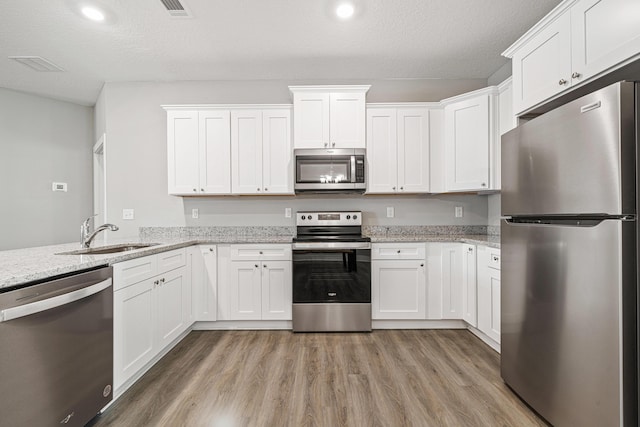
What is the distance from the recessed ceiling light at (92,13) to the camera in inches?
88.1

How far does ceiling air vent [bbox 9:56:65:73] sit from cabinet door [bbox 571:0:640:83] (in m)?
4.35

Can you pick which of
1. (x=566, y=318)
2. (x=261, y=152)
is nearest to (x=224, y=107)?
(x=261, y=152)

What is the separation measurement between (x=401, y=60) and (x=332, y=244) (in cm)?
201

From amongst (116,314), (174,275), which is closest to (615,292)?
(116,314)

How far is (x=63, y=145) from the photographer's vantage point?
4039 millimetres

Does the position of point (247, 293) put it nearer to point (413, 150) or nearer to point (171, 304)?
point (171, 304)

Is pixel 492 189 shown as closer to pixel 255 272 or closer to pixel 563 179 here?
pixel 563 179

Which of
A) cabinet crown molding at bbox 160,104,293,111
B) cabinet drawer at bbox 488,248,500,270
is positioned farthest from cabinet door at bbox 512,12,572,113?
cabinet crown molding at bbox 160,104,293,111

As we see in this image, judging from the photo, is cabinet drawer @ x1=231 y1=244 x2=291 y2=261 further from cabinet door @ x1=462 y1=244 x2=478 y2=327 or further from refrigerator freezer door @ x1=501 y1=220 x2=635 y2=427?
refrigerator freezer door @ x1=501 y1=220 x2=635 y2=427

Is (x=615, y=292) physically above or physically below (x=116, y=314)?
above

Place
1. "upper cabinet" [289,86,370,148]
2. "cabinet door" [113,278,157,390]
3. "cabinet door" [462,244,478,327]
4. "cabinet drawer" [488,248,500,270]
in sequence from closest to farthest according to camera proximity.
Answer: "cabinet door" [113,278,157,390] → "cabinet drawer" [488,248,500,270] → "cabinet door" [462,244,478,327] → "upper cabinet" [289,86,370,148]

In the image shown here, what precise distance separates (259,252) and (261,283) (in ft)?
1.01

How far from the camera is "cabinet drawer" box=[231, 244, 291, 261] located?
9.70 feet

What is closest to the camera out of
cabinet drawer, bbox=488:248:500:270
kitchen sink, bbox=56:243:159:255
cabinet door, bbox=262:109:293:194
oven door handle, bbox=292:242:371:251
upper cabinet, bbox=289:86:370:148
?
kitchen sink, bbox=56:243:159:255
